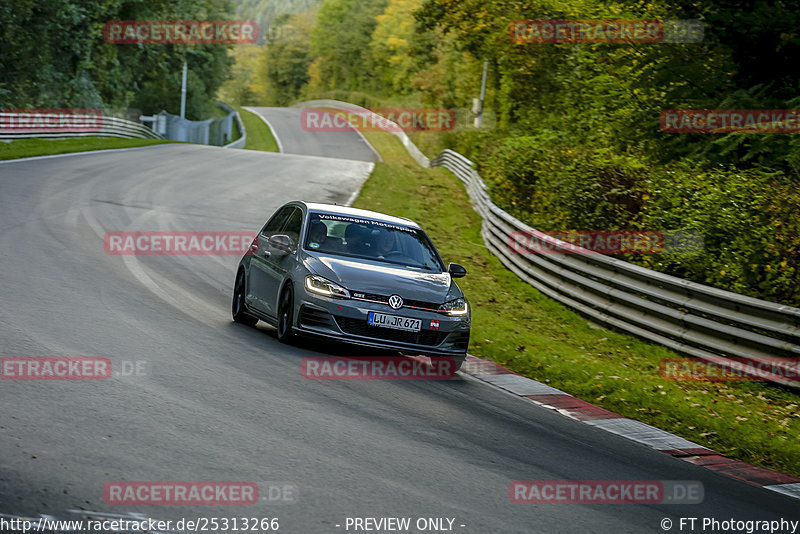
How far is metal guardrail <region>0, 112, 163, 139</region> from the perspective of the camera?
36.9 metres

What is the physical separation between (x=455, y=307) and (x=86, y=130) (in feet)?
132

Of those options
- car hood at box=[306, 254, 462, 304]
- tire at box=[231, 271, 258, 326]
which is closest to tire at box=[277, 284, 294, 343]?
car hood at box=[306, 254, 462, 304]

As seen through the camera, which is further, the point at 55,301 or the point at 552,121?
the point at 552,121

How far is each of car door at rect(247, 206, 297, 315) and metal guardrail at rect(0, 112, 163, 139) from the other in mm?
26261

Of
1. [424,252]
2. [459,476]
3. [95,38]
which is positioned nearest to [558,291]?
[424,252]

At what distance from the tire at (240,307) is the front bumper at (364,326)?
1864mm

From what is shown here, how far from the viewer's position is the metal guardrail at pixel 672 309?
11594 millimetres

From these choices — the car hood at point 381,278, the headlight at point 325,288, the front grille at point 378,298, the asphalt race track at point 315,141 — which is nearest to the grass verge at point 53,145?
the asphalt race track at point 315,141

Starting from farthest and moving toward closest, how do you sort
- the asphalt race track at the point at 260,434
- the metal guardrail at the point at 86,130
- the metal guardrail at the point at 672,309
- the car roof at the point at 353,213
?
the metal guardrail at the point at 86,130 → the car roof at the point at 353,213 → the metal guardrail at the point at 672,309 → the asphalt race track at the point at 260,434

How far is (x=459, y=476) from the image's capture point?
656 centimetres

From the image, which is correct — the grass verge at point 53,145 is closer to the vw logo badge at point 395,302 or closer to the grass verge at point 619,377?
the grass verge at point 619,377

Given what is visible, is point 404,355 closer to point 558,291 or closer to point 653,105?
point 558,291

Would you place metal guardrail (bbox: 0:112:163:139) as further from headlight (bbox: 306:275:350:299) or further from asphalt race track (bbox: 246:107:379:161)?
headlight (bbox: 306:275:350:299)

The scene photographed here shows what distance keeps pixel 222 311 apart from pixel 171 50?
155 feet
